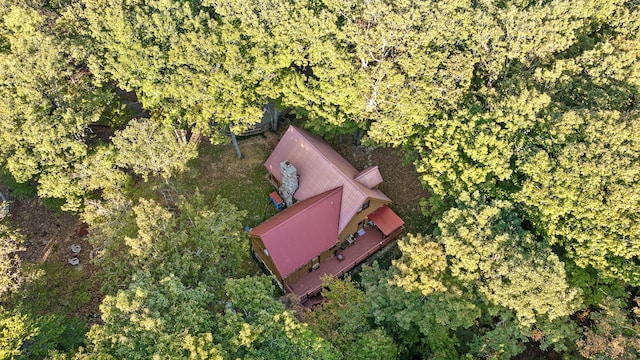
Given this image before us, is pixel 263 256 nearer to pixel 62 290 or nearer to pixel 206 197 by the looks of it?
pixel 206 197

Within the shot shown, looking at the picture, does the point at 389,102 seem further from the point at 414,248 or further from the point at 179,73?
the point at 179,73

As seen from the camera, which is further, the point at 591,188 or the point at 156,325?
the point at 591,188

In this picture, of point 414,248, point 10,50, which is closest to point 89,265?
point 10,50

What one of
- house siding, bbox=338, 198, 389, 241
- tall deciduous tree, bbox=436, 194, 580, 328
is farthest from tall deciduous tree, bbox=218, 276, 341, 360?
house siding, bbox=338, 198, 389, 241

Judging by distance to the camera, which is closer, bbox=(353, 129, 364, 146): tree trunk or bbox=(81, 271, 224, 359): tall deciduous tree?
bbox=(81, 271, 224, 359): tall deciduous tree

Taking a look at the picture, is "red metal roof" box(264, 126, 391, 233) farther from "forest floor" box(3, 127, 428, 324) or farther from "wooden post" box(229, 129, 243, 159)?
"wooden post" box(229, 129, 243, 159)

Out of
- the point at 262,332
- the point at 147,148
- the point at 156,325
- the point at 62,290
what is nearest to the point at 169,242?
the point at 156,325
